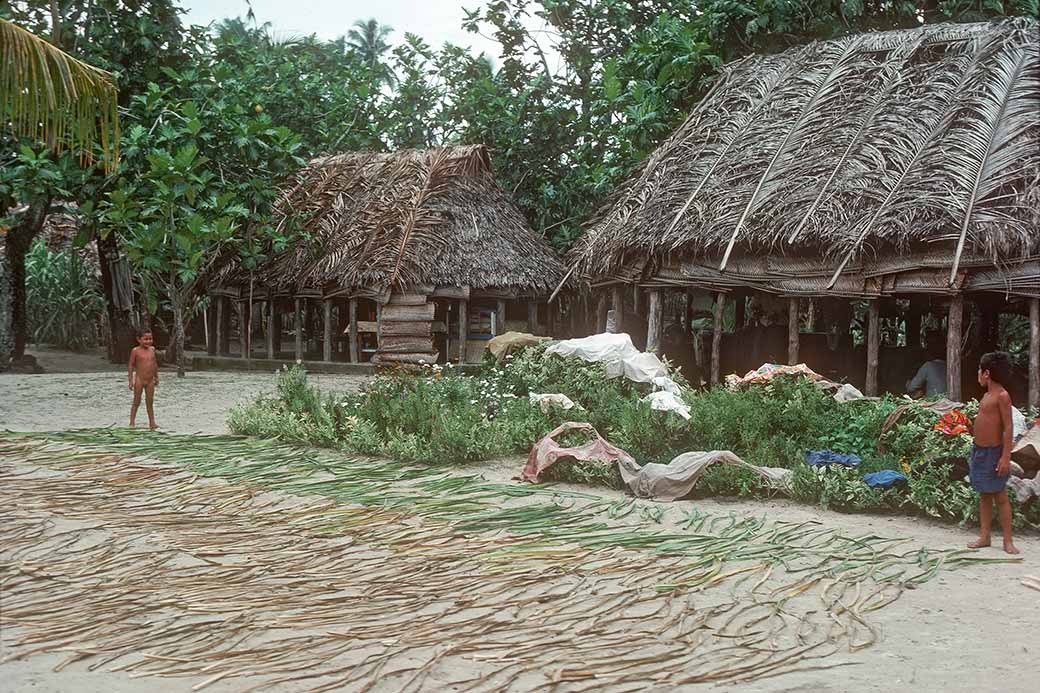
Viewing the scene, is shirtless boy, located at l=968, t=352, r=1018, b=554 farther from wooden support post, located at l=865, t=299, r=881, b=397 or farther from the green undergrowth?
wooden support post, located at l=865, t=299, r=881, b=397

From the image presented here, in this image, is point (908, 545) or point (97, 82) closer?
point (908, 545)

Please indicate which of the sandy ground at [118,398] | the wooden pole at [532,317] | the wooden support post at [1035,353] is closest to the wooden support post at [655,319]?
the sandy ground at [118,398]

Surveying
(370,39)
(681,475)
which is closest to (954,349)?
(681,475)

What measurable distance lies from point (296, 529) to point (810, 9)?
45.6ft

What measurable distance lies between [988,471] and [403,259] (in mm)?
13019

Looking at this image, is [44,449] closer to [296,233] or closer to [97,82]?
[97,82]

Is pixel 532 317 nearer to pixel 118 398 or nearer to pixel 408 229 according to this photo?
pixel 408 229

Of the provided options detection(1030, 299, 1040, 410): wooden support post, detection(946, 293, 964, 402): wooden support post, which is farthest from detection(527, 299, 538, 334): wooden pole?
detection(1030, 299, 1040, 410): wooden support post

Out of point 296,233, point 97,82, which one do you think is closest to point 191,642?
point 97,82

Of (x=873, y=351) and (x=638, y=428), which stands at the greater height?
(x=873, y=351)

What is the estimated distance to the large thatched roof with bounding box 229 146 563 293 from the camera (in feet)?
58.5

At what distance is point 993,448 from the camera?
553 cm

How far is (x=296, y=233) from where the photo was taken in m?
18.2

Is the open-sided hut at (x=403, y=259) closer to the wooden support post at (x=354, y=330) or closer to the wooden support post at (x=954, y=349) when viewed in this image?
the wooden support post at (x=354, y=330)
